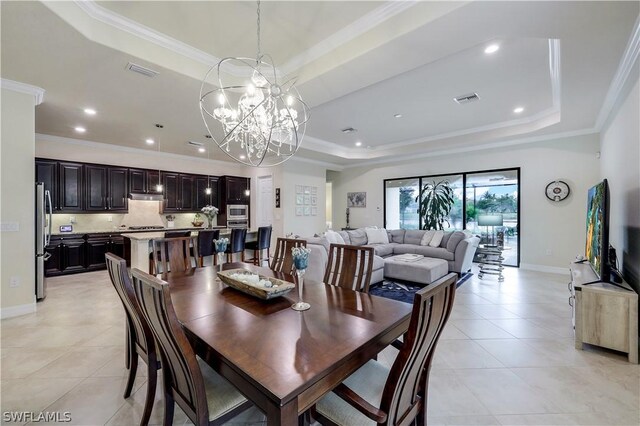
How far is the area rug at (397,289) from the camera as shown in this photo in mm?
4055

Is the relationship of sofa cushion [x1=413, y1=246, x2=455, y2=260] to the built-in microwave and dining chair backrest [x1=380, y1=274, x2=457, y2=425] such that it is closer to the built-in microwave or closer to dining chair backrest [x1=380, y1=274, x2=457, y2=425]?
dining chair backrest [x1=380, y1=274, x2=457, y2=425]

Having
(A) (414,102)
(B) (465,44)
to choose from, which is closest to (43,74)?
(B) (465,44)

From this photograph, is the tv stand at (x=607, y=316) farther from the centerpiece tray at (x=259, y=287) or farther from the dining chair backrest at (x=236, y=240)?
the dining chair backrest at (x=236, y=240)

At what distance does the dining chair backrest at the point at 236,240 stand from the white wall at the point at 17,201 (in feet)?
8.65

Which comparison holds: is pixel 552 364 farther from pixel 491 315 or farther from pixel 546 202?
pixel 546 202

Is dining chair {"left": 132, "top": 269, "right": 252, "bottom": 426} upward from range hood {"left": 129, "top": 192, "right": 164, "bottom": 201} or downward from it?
downward

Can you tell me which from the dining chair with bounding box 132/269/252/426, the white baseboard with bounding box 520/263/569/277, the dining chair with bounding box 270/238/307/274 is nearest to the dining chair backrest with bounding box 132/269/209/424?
the dining chair with bounding box 132/269/252/426

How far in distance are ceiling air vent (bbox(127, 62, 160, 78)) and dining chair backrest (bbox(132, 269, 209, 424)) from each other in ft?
8.38

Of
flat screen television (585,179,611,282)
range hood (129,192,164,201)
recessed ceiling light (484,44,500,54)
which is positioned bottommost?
flat screen television (585,179,611,282)

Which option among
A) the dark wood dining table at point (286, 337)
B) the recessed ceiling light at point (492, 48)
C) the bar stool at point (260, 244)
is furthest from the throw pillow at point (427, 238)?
the dark wood dining table at point (286, 337)

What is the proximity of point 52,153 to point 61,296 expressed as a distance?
3.32m

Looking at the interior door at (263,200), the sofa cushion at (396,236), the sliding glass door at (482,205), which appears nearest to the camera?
the sliding glass door at (482,205)

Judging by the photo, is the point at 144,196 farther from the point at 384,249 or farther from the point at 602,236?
the point at 602,236

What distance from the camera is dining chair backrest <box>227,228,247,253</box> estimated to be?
5.17 meters
